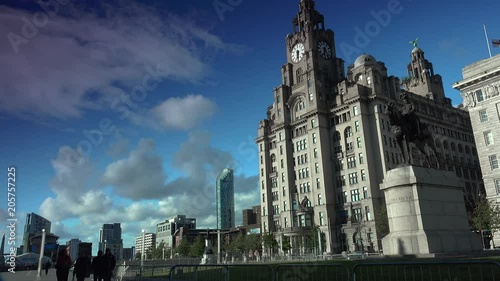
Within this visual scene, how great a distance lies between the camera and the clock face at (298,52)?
103787mm

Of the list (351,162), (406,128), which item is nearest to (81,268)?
(406,128)

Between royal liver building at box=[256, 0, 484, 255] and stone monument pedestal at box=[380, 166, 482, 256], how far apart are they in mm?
51302

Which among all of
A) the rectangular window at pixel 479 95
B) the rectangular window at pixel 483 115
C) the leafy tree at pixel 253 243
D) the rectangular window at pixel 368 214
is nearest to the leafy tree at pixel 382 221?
the rectangular window at pixel 368 214

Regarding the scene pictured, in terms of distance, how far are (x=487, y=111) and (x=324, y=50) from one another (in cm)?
5700

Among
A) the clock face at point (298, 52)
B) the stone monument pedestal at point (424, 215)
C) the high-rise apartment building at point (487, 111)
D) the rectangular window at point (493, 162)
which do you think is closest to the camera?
the stone monument pedestal at point (424, 215)

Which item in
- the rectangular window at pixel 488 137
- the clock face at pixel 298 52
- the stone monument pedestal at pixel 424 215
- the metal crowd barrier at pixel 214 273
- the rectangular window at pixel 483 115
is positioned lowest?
the metal crowd barrier at pixel 214 273

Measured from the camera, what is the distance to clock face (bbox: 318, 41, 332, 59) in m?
104

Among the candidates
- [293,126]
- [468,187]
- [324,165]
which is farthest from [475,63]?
[468,187]

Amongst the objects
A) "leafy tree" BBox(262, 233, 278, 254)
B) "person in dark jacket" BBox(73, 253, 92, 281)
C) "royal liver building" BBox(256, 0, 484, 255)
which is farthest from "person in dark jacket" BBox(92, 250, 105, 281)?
"leafy tree" BBox(262, 233, 278, 254)

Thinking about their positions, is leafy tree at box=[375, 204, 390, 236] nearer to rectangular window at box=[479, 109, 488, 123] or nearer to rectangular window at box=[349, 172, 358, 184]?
rectangular window at box=[349, 172, 358, 184]

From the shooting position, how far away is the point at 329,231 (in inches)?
3226

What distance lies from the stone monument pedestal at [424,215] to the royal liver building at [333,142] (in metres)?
51.3

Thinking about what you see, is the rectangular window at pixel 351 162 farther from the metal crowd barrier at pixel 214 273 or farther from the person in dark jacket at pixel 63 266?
the person in dark jacket at pixel 63 266

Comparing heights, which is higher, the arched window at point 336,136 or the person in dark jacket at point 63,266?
the arched window at point 336,136
